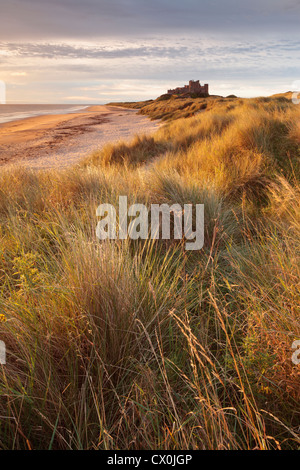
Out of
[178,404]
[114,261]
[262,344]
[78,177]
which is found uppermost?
[78,177]

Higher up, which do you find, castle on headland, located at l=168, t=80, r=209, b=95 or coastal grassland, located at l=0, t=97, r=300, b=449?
castle on headland, located at l=168, t=80, r=209, b=95

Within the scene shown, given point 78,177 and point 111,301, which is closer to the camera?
point 111,301

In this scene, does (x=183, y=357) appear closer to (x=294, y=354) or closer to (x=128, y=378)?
(x=128, y=378)

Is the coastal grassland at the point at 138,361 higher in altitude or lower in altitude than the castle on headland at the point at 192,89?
lower

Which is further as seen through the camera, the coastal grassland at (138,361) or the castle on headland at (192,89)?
the castle on headland at (192,89)

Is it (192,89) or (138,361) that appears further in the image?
(192,89)

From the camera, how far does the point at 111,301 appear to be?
67.5 inches

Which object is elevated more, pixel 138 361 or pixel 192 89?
pixel 192 89

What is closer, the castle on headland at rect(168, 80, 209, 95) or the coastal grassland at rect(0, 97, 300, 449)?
the coastal grassland at rect(0, 97, 300, 449)
